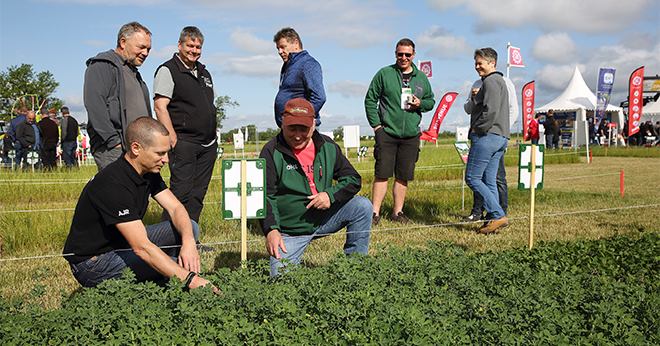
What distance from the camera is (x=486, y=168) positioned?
205 inches

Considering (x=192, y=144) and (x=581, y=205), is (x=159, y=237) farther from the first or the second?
(x=581, y=205)

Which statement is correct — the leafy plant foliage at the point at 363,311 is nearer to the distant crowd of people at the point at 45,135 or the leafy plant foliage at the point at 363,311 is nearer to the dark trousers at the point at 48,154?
the distant crowd of people at the point at 45,135

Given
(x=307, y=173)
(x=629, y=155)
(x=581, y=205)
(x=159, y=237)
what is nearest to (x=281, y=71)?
(x=307, y=173)

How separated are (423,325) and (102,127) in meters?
2.99

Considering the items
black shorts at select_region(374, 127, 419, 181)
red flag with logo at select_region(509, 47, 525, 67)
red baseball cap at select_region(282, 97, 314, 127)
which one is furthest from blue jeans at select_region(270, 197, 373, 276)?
red flag with logo at select_region(509, 47, 525, 67)

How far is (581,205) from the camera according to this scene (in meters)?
6.73

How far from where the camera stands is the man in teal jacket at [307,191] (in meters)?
3.09

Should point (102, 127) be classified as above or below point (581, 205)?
above

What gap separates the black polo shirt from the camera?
2469 millimetres

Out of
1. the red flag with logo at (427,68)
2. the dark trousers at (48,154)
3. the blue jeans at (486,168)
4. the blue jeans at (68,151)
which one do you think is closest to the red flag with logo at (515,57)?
the red flag with logo at (427,68)

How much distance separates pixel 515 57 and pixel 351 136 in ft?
24.1

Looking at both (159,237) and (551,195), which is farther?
(551,195)

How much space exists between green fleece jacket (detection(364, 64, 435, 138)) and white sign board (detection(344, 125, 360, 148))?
29.5ft

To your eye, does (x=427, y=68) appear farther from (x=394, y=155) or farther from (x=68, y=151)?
(x=394, y=155)
